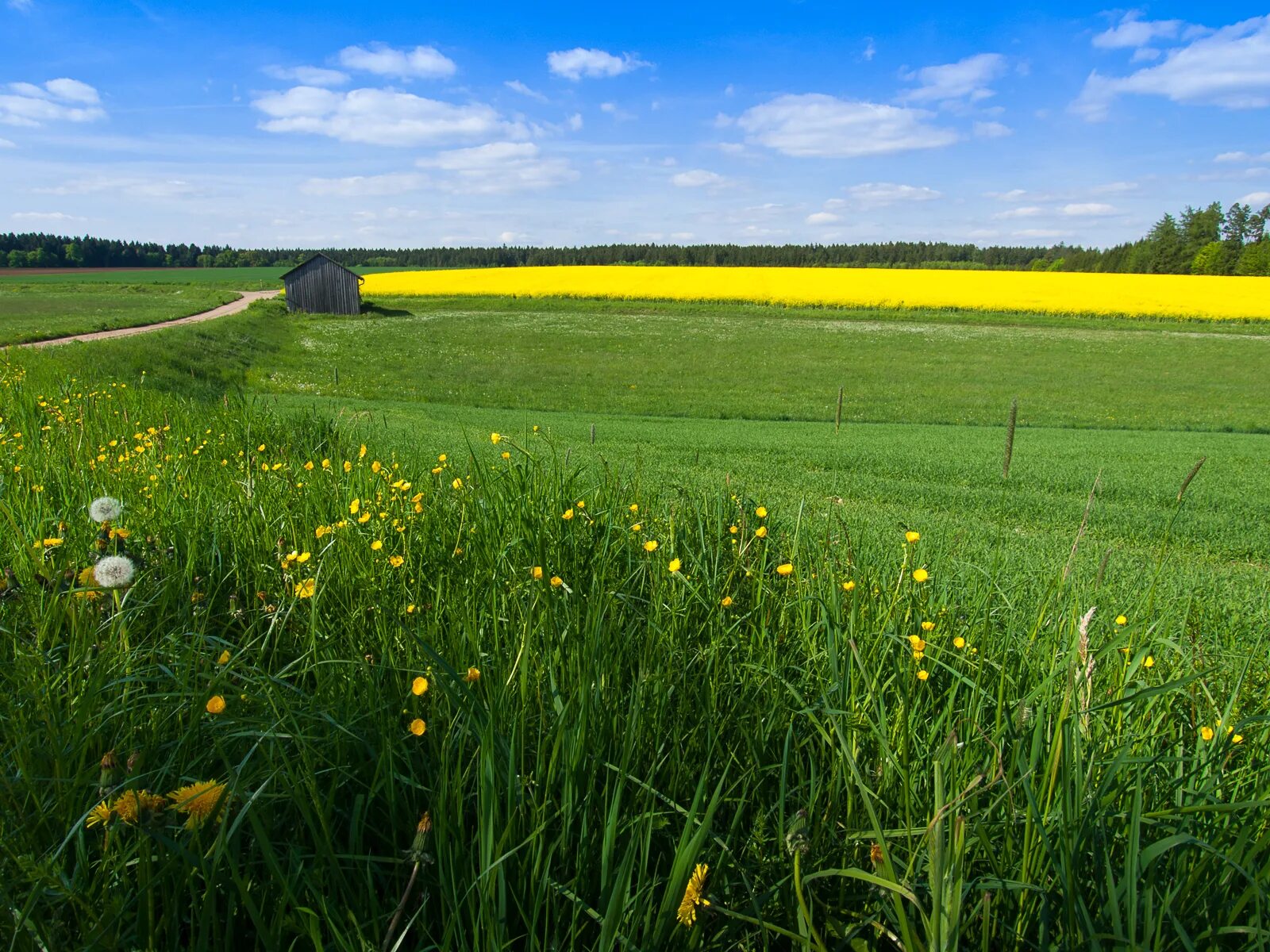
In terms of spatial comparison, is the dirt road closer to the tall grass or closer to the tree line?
the tall grass

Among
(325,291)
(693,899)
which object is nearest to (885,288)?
(325,291)

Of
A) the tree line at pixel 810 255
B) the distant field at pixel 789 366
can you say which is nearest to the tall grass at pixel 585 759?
the distant field at pixel 789 366

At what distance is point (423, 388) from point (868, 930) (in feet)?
81.5

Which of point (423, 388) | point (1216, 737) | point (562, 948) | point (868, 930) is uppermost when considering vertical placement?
point (1216, 737)

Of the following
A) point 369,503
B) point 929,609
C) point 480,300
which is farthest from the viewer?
point 480,300

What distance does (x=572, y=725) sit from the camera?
5.29 ft

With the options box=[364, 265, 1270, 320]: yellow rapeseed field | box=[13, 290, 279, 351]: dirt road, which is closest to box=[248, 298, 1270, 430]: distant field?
box=[364, 265, 1270, 320]: yellow rapeseed field

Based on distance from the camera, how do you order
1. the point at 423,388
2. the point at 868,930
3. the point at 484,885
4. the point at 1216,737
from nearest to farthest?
the point at 484,885, the point at 868,930, the point at 1216,737, the point at 423,388

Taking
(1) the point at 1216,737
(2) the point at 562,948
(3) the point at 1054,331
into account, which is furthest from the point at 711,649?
(3) the point at 1054,331

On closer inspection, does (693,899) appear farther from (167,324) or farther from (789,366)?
(167,324)

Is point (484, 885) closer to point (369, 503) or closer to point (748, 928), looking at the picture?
point (748, 928)

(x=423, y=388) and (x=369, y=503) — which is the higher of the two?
(x=369, y=503)

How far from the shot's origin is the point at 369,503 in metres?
3.38

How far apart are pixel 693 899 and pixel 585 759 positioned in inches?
13.9
